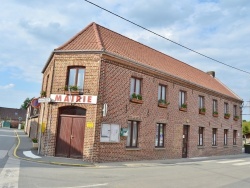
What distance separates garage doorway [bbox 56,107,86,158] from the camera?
1499cm

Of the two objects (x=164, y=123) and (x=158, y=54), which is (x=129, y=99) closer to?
(x=164, y=123)

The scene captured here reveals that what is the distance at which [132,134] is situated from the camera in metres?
16.9

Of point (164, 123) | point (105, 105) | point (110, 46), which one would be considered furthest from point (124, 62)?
point (164, 123)

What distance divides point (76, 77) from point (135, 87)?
3.83 m

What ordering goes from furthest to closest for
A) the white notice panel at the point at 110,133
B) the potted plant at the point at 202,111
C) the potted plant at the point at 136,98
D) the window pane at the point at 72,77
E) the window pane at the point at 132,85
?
the potted plant at the point at 202,111
the window pane at the point at 132,85
the potted plant at the point at 136,98
the window pane at the point at 72,77
the white notice panel at the point at 110,133

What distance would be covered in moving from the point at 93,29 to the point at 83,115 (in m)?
6.17

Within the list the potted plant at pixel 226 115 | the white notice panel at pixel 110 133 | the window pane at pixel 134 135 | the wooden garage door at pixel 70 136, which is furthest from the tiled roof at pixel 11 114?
the white notice panel at pixel 110 133

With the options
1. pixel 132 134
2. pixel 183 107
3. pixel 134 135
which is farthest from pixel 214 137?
pixel 132 134

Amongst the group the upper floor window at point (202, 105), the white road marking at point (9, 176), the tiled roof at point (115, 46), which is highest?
the tiled roof at point (115, 46)

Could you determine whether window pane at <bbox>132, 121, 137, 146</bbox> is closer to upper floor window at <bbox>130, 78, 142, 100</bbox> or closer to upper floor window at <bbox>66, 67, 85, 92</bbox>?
upper floor window at <bbox>130, 78, 142, 100</bbox>

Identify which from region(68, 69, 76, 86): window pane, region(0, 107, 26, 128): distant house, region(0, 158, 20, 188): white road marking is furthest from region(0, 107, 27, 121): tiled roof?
region(0, 158, 20, 188): white road marking

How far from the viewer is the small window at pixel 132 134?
16703mm

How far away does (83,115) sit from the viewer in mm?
15242

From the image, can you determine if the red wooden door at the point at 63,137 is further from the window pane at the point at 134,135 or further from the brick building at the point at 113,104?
the window pane at the point at 134,135
